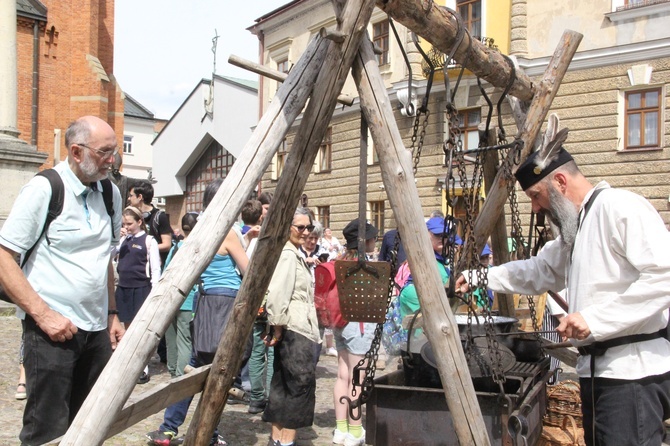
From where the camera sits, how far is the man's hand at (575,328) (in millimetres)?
2699

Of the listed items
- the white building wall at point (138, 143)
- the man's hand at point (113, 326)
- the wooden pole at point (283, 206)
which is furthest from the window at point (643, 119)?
the white building wall at point (138, 143)

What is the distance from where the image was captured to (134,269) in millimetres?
6508

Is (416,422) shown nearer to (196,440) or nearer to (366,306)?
(366,306)

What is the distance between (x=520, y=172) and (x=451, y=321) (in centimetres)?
87

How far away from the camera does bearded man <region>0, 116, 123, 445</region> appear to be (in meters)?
2.91

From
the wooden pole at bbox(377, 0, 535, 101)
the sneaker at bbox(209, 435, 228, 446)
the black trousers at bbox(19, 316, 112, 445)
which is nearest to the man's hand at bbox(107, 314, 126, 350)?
the black trousers at bbox(19, 316, 112, 445)

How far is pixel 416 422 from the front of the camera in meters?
3.07

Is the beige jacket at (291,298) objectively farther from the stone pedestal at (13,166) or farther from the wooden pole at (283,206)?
the stone pedestal at (13,166)

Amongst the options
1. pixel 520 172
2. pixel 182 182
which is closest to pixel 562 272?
pixel 520 172

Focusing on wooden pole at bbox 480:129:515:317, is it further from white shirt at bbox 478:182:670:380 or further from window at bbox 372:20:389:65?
window at bbox 372:20:389:65

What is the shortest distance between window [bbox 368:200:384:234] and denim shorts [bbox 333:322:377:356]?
15.6m

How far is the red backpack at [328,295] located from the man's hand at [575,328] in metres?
2.36

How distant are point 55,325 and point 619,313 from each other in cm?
248

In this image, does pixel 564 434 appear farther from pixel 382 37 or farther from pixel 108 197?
pixel 382 37
